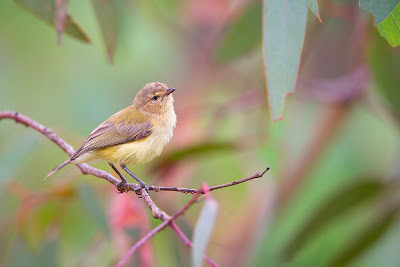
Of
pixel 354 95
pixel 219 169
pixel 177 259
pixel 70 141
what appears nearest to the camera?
pixel 177 259

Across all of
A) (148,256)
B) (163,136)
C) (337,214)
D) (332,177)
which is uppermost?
(332,177)

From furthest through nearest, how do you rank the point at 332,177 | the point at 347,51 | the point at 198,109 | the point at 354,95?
the point at 332,177 → the point at 347,51 → the point at 198,109 → the point at 354,95

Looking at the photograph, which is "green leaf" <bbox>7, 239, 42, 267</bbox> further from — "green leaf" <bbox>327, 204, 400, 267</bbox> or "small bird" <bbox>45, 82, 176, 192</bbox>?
"green leaf" <bbox>327, 204, 400, 267</bbox>

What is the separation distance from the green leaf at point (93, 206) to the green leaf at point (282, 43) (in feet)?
3.78

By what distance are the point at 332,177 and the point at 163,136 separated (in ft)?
9.24

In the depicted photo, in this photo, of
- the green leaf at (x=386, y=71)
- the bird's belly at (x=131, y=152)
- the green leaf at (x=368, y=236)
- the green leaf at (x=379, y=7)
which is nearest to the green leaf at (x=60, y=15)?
the bird's belly at (x=131, y=152)

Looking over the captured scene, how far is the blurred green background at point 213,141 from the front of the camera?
274 cm

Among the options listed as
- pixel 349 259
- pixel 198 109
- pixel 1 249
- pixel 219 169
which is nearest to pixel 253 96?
pixel 198 109

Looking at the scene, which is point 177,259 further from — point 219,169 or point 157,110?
point 219,169

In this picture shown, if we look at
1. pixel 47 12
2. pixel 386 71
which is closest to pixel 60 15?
pixel 47 12

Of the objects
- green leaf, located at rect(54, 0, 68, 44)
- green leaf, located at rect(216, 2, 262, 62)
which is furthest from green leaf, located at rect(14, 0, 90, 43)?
green leaf, located at rect(216, 2, 262, 62)

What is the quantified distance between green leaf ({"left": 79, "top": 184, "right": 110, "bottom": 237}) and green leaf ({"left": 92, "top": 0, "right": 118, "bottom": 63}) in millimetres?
652

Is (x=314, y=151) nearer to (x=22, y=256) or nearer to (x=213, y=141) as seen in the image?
(x=213, y=141)

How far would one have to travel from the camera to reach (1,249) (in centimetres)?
294
